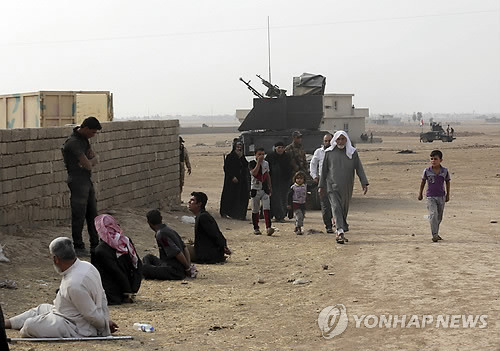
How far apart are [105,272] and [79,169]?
2.65m

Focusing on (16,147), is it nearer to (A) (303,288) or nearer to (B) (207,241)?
(B) (207,241)

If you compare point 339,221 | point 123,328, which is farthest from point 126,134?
point 123,328

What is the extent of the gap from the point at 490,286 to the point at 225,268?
3707 millimetres

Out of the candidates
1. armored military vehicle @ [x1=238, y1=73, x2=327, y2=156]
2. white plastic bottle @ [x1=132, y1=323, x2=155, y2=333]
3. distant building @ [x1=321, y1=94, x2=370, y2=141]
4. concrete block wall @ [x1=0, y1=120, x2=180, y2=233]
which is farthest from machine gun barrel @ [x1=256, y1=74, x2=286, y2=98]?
distant building @ [x1=321, y1=94, x2=370, y2=141]

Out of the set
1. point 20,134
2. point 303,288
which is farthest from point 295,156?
point 303,288

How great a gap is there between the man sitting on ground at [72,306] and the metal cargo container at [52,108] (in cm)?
1428

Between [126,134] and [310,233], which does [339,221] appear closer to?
[310,233]

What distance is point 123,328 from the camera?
24.1 ft

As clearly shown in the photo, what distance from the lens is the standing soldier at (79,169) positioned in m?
10.5

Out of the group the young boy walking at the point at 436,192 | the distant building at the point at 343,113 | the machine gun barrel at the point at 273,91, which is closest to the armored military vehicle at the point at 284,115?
the machine gun barrel at the point at 273,91

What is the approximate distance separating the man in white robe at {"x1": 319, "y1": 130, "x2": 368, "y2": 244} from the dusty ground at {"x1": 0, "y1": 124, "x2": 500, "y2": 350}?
1.51 ft

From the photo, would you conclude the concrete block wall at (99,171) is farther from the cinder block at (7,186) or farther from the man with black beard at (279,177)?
the man with black beard at (279,177)

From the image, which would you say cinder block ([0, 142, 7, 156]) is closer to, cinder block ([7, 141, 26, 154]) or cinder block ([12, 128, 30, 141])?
cinder block ([7, 141, 26, 154])

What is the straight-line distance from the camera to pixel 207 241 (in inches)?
433
